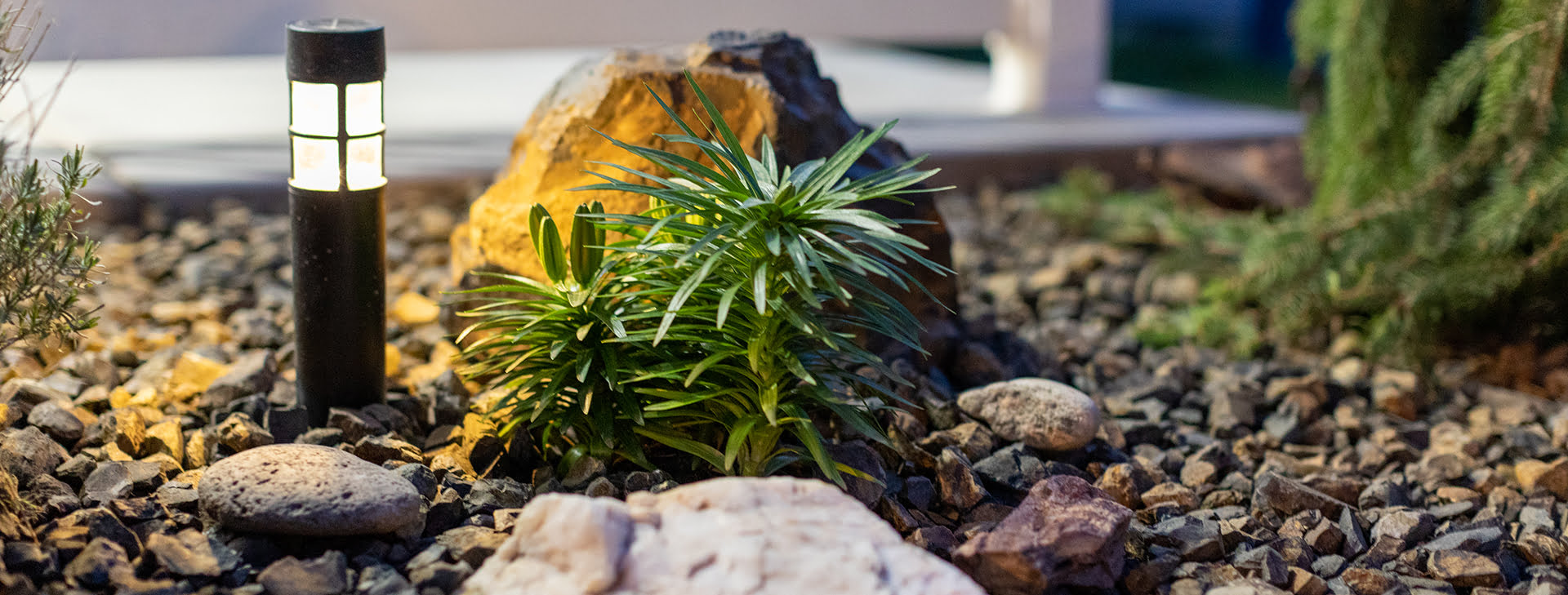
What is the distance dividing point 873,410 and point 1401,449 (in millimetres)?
1512

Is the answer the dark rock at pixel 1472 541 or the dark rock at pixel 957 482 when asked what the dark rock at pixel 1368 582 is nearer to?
the dark rock at pixel 1472 541

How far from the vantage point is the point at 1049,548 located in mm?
2393

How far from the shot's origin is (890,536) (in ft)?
7.07

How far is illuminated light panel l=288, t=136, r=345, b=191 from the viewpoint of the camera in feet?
9.55

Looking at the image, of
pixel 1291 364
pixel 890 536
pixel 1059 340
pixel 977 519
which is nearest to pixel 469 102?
pixel 1059 340

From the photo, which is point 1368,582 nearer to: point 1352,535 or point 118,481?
point 1352,535

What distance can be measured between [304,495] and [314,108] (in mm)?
951

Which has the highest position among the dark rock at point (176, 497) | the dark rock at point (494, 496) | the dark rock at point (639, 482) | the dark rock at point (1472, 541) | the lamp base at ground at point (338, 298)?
the lamp base at ground at point (338, 298)

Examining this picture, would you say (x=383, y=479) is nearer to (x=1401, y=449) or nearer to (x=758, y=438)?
(x=758, y=438)

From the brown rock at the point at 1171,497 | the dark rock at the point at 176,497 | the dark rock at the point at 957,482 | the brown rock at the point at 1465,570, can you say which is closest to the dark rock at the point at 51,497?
the dark rock at the point at 176,497

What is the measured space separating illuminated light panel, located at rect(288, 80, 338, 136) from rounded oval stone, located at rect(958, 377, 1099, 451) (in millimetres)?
1619

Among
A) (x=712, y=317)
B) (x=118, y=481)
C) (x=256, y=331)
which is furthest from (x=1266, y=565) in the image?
(x=256, y=331)

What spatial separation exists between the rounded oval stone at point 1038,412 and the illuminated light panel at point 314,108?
5.31 ft

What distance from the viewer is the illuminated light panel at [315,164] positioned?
291 centimetres
